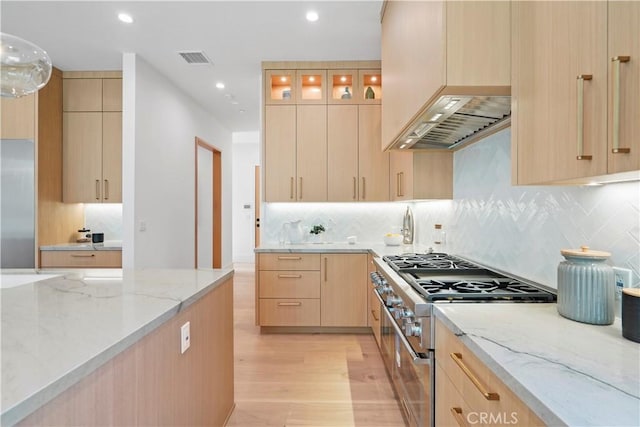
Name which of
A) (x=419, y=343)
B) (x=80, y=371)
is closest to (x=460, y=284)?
(x=419, y=343)

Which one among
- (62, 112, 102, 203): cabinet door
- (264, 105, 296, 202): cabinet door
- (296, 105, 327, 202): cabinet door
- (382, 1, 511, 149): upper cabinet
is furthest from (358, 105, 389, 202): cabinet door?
(62, 112, 102, 203): cabinet door

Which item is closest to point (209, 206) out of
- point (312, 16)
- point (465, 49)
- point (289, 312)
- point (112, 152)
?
point (112, 152)

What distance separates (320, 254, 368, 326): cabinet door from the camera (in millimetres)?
3488

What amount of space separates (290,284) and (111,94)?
2.99 metres

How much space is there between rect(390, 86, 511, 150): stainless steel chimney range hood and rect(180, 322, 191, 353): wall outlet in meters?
1.48

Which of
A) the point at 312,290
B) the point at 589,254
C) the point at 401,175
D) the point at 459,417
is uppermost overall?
the point at 401,175

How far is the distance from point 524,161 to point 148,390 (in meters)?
1.54

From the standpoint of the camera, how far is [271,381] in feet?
8.52

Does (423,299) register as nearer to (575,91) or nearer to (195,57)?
(575,91)

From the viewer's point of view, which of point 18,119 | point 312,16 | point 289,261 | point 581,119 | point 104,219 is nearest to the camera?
point 581,119

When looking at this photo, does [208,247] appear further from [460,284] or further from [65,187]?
[460,284]

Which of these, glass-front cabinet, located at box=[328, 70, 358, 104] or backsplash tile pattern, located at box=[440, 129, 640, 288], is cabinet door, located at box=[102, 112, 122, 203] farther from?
backsplash tile pattern, located at box=[440, 129, 640, 288]

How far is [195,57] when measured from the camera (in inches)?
146

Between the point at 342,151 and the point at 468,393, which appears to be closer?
the point at 468,393
